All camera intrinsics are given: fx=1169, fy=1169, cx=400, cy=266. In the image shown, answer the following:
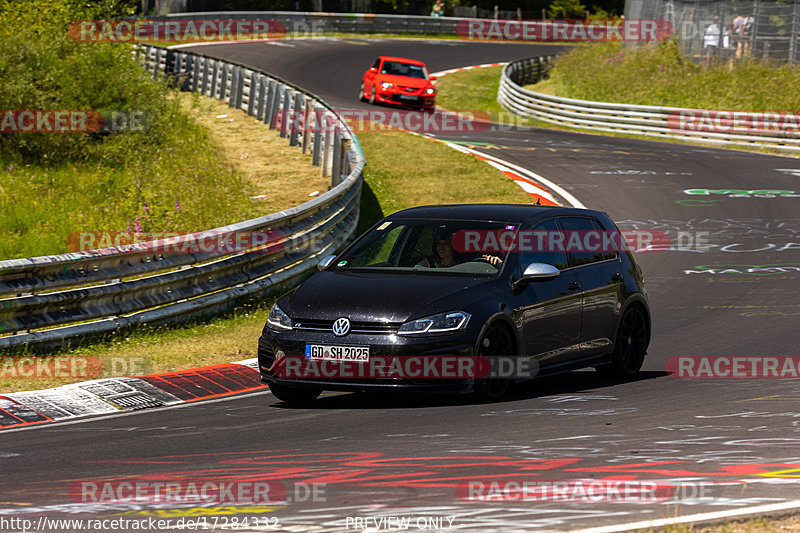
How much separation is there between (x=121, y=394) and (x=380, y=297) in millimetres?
2492

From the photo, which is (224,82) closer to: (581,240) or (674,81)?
(674,81)

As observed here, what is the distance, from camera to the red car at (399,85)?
3706cm

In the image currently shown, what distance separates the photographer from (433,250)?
982cm

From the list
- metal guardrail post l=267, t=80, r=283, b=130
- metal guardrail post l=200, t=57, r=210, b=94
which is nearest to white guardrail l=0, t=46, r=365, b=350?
metal guardrail post l=267, t=80, r=283, b=130

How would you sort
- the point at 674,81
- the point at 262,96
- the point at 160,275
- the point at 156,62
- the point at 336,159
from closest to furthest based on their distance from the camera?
the point at 160,275 < the point at 336,159 < the point at 262,96 < the point at 156,62 < the point at 674,81

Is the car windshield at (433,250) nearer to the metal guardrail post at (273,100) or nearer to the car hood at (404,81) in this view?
the metal guardrail post at (273,100)

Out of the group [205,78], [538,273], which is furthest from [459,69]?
[538,273]

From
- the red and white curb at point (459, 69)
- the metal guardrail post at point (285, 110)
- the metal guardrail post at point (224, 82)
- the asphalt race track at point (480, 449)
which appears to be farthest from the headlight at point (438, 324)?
the red and white curb at point (459, 69)

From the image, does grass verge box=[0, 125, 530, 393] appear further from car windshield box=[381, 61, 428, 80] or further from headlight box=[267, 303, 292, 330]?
car windshield box=[381, 61, 428, 80]

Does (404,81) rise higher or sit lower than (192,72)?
lower

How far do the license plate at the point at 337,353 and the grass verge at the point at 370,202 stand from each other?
2538 millimetres

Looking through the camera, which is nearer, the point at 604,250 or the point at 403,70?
the point at 604,250

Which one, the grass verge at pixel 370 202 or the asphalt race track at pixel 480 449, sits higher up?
the asphalt race track at pixel 480 449

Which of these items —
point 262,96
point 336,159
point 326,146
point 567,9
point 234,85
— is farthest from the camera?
point 567,9
